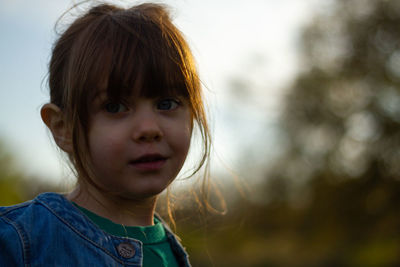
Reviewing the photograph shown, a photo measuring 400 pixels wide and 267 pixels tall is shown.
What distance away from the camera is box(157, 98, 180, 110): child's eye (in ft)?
6.13

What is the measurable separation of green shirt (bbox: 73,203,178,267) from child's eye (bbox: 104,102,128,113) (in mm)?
428

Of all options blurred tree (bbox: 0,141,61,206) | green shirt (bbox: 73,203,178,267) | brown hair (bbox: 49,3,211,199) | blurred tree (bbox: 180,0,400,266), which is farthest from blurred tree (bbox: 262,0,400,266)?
brown hair (bbox: 49,3,211,199)

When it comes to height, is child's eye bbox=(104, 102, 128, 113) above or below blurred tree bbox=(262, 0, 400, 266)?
above

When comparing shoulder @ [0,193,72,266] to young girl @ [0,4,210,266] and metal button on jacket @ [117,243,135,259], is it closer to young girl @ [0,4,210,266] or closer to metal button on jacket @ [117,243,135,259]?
Answer: young girl @ [0,4,210,266]

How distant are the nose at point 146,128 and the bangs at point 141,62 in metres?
0.09

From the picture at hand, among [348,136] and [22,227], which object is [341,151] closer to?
[348,136]

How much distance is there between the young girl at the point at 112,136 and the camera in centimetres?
170

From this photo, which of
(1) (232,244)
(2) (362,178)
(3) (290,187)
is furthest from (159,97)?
(1) (232,244)

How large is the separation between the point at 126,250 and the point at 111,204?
0.21 meters

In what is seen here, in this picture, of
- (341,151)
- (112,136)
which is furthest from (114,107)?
(341,151)

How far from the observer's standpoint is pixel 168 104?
75.0 inches

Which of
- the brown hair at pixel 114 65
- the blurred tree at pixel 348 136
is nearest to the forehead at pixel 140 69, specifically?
the brown hair at pixel 114 65

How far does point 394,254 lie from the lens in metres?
13.4

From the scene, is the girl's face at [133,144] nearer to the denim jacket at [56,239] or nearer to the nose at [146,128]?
the nose at [146,128]
